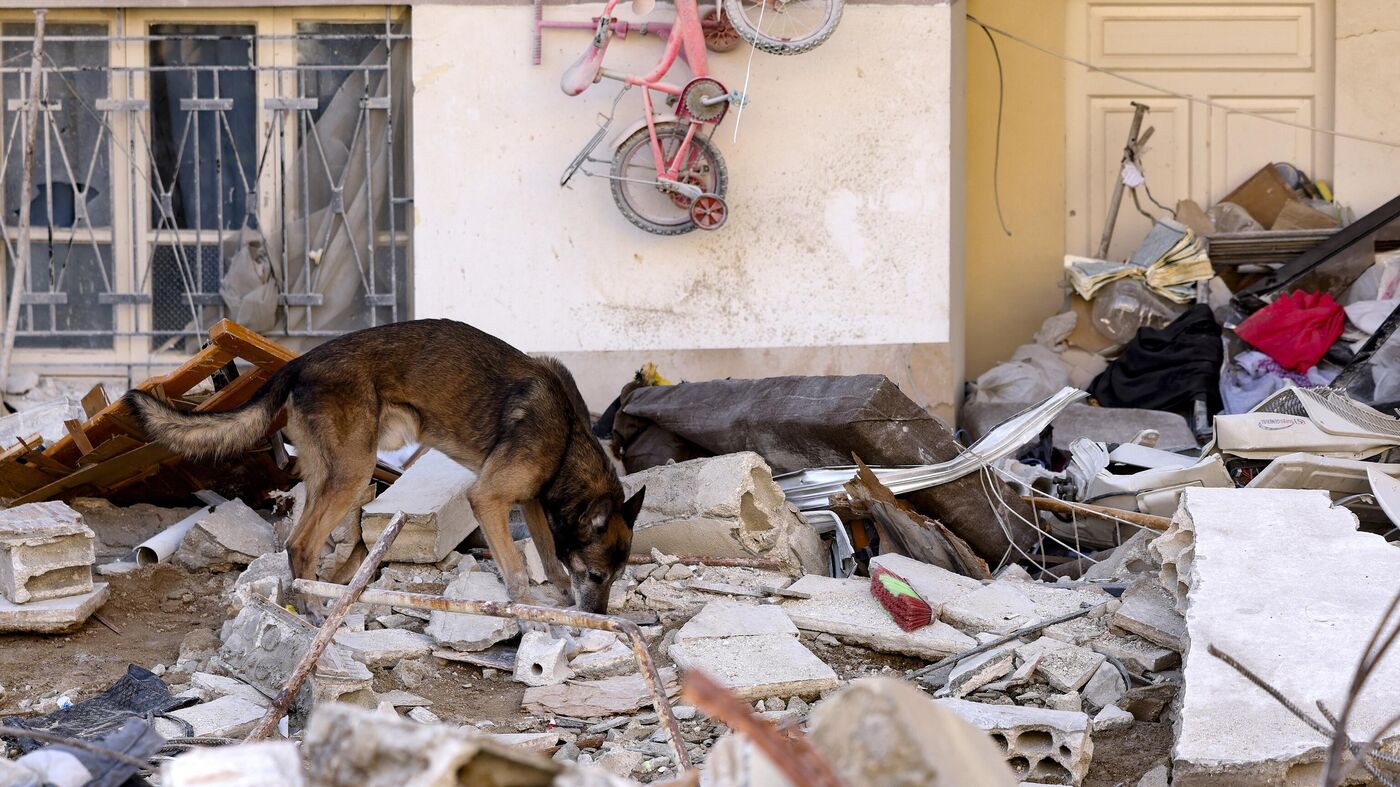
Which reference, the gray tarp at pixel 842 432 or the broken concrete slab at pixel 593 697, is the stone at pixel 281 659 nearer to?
the broken concrete slab at pixel 593 697

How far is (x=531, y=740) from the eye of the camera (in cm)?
429

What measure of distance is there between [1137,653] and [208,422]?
382 cm

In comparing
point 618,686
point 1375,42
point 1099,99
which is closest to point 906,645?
point 618,686

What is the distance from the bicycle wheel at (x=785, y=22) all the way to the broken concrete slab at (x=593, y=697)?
4164 millimetres

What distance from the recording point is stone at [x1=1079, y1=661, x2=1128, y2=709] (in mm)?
4926

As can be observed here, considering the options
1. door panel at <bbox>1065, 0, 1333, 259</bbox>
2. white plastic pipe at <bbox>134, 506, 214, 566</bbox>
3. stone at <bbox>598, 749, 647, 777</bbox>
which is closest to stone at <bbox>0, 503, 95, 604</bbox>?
white plastic pipe at <bbox>134, 506, 214, 566</bbox>

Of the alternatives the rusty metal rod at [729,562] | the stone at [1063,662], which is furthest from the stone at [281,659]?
the stone at [1063,662]

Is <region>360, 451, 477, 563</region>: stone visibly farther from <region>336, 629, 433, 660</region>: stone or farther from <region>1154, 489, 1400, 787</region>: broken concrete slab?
<region>1154, 489, 1400, 787</region>: broken concrete slab

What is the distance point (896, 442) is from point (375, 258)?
3743 mm

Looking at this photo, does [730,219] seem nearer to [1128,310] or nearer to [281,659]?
[1128,310]

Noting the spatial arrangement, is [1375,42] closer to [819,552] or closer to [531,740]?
[819,552]

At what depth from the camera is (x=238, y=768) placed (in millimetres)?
1982

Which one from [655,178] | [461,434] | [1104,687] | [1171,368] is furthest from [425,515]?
[1171,368]

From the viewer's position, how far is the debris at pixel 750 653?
499cm
